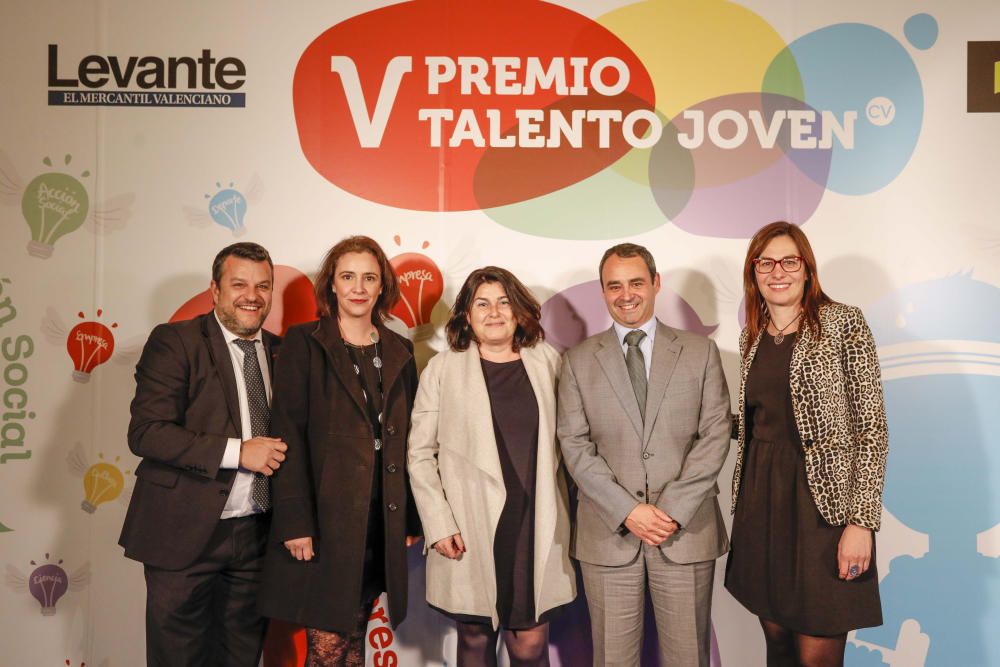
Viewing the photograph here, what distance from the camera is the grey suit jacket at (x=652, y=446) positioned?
2506 millimetres

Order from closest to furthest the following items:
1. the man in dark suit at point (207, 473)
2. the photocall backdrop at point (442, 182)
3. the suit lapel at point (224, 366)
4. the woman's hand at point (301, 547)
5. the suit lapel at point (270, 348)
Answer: the woman's hand at point (301, 547), the man in dark suit at point (207, 473), the suit lapel at point (224, 366), the suit lapel at point (270, 348), the photocall backdrop at point (442, 182)

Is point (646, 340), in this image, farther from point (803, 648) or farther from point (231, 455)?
point (231, 455)

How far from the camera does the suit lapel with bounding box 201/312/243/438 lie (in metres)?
2.66

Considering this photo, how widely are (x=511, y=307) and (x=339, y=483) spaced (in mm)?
953

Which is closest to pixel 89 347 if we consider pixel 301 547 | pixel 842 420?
A: pixel 301 547

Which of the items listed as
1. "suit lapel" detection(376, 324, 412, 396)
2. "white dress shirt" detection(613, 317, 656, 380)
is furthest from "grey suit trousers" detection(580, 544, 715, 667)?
"suit lapel" detection(376, 324, 412, 396)

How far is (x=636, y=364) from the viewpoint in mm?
2652

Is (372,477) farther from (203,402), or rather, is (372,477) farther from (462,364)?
(203,402)

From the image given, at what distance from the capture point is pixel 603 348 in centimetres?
267

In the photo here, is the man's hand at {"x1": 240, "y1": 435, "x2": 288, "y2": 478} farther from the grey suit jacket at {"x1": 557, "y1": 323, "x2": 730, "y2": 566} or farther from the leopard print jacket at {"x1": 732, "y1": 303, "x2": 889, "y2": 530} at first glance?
the leopard print jacket at {"x1": 732, "y1": 303, "x2": 889, "y2": 530}

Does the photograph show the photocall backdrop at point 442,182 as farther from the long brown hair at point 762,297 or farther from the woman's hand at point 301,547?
the woman's hand at point 301,547

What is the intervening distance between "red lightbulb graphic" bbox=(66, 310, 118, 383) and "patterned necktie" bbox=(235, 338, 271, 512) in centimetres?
114

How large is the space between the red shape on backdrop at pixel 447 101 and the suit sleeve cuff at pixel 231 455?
4.74ft

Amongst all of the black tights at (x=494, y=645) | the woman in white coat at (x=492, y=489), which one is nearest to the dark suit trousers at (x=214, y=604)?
the woman in white coat at (x=492, y=489)
